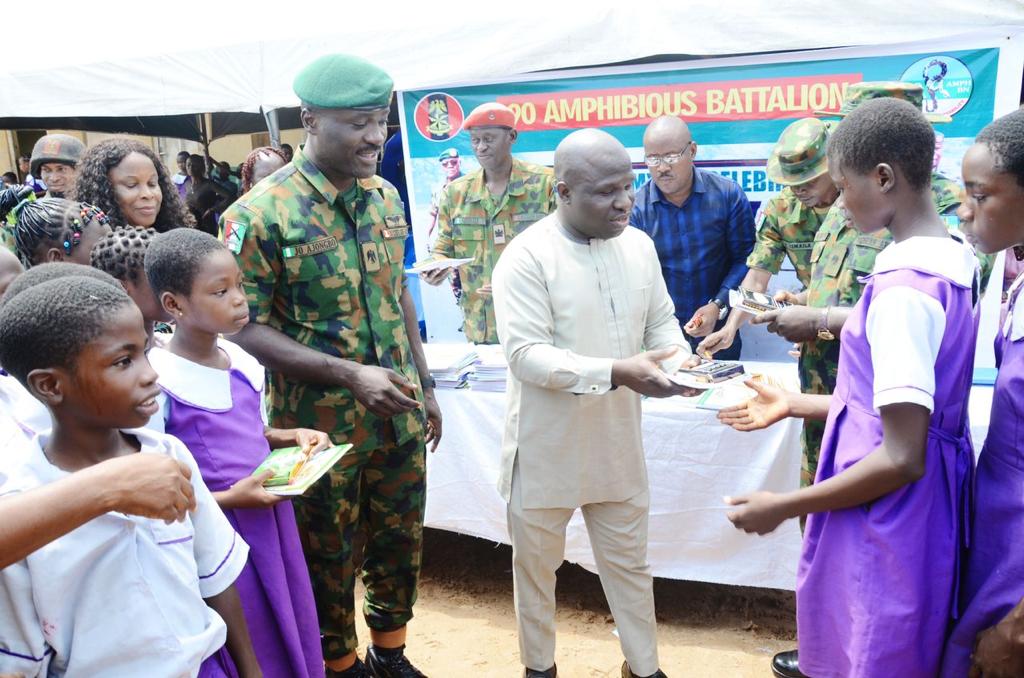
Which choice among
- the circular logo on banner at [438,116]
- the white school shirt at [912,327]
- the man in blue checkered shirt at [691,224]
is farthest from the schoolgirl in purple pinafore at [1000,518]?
the circular logo on banner at [438,116]

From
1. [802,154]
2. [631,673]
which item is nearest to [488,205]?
[802,154]

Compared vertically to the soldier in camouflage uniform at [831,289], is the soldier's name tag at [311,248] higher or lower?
higher

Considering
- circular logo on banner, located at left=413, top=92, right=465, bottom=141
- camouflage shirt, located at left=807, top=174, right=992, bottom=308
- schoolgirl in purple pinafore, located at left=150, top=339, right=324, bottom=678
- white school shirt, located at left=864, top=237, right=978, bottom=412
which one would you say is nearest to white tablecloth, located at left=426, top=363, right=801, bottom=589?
camouflage shirt, located at left=807, top=174, right=992, bottom=308

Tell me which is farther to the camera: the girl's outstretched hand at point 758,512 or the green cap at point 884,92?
the green cap at point 884,92

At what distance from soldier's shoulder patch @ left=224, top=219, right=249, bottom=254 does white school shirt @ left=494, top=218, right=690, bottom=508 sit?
84 centimetres

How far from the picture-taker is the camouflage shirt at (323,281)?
8.98 ft

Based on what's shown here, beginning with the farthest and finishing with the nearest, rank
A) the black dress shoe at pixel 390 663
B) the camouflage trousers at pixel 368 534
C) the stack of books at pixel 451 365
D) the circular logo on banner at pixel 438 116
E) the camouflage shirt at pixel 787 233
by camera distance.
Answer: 1. the circular logo on banner at pixel 438 116
2. the stack of books at pixel 451 365
3. the camouflage shirt at pixel 787 233
4. the black dress shoe at pixel 390 663
5. the camouflage trousers at pixel 368 534

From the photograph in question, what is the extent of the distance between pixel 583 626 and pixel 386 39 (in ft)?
13.6

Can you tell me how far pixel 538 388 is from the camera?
9.12 ft

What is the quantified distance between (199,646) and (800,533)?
8.56 feet

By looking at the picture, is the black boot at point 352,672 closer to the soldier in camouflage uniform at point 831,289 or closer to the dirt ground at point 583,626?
the dirt ground at point 583,626

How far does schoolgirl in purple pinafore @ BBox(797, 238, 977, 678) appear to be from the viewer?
1.78m

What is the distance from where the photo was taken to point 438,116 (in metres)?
6.09

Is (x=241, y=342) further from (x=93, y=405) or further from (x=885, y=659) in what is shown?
(x=885, y=659)
